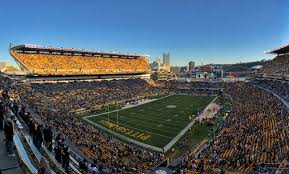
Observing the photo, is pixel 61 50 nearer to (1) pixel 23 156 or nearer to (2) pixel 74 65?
(2) pixel 74 65

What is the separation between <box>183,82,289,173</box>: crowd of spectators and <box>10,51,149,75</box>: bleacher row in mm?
46036

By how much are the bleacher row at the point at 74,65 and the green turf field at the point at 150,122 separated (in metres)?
23.5

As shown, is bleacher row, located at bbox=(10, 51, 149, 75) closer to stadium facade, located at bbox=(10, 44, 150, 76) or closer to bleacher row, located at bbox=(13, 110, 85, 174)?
stadium facade, located at bbox=(10, 44, 150, 76)

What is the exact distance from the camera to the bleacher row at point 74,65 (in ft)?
196

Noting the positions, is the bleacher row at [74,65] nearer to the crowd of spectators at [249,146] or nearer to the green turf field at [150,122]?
the green turf field at [150,122]

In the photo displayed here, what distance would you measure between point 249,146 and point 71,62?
2263 inches

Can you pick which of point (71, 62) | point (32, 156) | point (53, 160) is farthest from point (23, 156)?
point (71, 62)

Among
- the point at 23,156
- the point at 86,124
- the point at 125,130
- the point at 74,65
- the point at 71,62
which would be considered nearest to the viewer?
the point at 23,156

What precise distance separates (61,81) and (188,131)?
4034cm

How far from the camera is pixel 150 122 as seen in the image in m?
40.4

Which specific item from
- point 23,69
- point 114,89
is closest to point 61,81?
point 23,69

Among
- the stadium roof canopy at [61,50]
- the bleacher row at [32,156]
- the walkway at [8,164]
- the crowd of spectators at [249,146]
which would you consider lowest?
the crowd of spectators at [249,146]

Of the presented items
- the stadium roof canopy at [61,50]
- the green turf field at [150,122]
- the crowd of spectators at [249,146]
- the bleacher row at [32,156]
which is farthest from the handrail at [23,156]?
the stadium roof canopy at [61,50]

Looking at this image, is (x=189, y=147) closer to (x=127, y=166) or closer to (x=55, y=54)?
(x=127, y=166)
